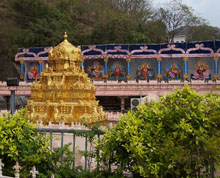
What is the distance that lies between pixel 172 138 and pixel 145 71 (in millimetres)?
25507

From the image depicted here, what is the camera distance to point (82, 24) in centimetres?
4472

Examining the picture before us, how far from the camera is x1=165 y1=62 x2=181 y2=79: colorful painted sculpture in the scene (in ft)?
94.1

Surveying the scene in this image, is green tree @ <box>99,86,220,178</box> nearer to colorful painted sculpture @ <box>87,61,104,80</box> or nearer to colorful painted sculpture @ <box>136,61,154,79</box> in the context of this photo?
colorful painted sculpture @ <box>136,61,154,79</box>

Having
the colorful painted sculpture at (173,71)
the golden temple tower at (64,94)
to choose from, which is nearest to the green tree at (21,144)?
the golden temple tower at (64,94)

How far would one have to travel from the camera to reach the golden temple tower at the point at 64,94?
1274 cm

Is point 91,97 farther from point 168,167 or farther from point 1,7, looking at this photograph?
point 1,7

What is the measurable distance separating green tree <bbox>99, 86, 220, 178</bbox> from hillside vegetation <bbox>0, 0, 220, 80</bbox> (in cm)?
3089

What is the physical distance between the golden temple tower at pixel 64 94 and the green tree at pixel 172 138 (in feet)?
26.0

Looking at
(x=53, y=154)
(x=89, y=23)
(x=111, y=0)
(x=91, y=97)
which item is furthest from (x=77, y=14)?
(x=53, y=154)

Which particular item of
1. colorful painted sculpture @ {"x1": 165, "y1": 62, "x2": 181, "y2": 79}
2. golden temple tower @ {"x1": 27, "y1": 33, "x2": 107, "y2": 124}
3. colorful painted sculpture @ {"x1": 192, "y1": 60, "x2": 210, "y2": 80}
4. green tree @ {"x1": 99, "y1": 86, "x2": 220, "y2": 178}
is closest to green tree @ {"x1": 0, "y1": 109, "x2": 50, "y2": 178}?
green tree @ {"x1": 99, "y1": 86, "x2": 220, "y2": 178}

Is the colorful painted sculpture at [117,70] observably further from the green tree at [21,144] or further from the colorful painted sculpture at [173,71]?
the green tree at [21,144]

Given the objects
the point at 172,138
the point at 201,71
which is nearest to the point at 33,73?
the point at 201,71

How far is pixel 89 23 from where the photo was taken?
45656 millimetres

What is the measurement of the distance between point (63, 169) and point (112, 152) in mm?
1048
